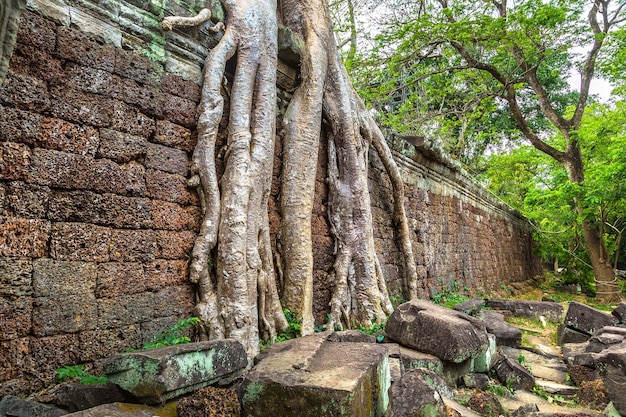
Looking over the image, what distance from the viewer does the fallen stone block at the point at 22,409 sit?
1.92m

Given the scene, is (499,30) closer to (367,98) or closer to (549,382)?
(367,98)

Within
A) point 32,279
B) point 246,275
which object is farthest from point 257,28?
point 32,279

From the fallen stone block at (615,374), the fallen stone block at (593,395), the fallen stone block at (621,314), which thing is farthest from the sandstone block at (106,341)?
the fallen stone block at (621,314)

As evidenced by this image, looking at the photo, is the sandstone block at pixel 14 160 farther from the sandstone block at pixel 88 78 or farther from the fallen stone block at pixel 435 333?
the fallen stone block at pixel 435 333

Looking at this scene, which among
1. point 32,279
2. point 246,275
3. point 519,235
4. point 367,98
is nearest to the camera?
point 32,279

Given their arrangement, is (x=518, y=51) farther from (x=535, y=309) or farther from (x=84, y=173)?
(x=84, y=173)

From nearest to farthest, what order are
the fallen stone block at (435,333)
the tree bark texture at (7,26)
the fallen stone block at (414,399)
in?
the tree bark texture at (7,26) < the fallen stone block at (414,399) < the fallen stone block at (435,333)

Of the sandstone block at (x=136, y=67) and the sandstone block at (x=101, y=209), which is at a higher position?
the sandstone block at (x=136, y=67)

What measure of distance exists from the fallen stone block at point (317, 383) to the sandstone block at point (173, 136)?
5.71 ft

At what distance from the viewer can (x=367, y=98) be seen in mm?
10250

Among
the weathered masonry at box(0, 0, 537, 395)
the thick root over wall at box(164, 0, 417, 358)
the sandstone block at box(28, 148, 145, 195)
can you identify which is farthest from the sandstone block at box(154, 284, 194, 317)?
the sandstone block at box(28, 148, 145, 195)

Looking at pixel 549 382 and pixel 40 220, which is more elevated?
pixel 40 220

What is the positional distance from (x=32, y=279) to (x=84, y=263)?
11.7 inches

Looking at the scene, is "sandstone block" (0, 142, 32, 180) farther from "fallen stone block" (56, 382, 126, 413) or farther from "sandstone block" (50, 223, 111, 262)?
"fallen stone block" (56, 382, 126, 413)
